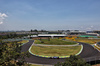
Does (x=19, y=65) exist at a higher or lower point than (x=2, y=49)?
lower

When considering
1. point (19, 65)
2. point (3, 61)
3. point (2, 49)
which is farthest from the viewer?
point (2, 49)

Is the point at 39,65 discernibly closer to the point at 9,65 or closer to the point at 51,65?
the point at 51,65

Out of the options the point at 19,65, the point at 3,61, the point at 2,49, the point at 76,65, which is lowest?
the point at 76,65

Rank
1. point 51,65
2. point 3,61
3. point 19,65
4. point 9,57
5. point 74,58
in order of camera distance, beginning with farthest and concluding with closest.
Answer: point 51,65
point 74,58
point 19,65
point 9,57
point 3,61

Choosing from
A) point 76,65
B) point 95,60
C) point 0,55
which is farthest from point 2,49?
point 95,60

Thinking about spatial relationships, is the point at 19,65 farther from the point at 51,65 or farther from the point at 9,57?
the point at 51,65

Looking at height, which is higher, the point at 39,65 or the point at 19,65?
the point at 19,65

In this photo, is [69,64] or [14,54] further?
[69,64]

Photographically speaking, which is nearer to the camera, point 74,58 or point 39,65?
point 74,58

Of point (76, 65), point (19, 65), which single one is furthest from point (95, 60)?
point (19, 65)
